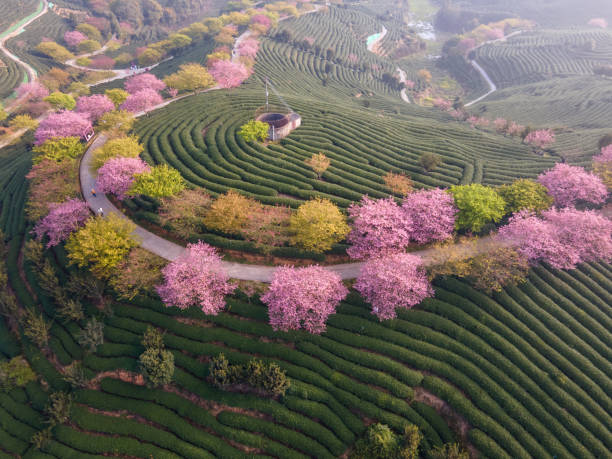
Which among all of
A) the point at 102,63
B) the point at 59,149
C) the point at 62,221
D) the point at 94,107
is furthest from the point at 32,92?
the point at 62,221

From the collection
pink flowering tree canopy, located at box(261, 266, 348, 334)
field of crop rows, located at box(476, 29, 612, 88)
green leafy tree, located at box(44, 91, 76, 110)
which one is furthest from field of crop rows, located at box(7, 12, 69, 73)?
field of crop rows, located at box(476, 29, 612, 88)

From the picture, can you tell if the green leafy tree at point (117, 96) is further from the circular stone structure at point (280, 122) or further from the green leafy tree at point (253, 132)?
the green leafy tree at point (253, 132)

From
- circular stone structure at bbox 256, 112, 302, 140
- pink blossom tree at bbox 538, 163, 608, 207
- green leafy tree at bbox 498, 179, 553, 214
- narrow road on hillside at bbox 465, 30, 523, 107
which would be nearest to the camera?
green leafy tree at bbox 498, 179, 553, 214

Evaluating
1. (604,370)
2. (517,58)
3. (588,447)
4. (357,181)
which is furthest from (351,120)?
(517,58)

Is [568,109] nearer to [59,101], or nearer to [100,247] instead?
[100,247]

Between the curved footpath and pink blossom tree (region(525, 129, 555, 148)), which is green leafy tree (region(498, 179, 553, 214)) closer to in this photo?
pink blossom tree (region(525, 129, 555, 148))

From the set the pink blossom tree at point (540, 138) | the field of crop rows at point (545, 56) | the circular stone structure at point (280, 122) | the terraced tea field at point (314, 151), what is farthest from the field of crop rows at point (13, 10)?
the field of crop rows at point (545, 56)
